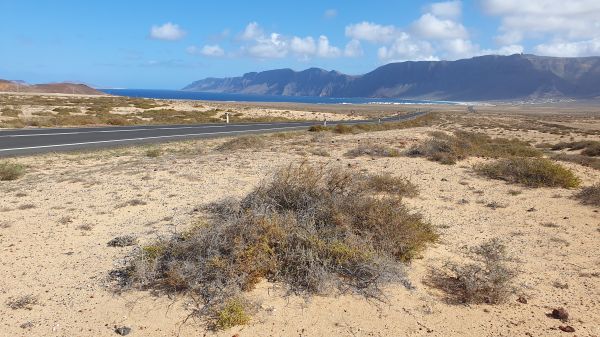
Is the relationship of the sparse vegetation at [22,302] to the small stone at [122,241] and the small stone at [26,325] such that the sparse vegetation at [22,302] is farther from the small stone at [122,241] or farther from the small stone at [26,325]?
the small stone at [122,241]

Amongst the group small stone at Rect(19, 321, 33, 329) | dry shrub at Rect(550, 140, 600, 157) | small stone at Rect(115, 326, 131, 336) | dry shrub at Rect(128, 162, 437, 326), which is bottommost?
dry shrub at Rect(550, 140, 600, 157)

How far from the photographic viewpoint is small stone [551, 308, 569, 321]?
15.7 feet

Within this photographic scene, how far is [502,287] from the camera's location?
5.12 metres

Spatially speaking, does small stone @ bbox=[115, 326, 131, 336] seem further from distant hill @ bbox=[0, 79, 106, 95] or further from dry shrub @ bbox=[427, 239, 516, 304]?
distant hill @ bbox=[0, 79, 106, 95]

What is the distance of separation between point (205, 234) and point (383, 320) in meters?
2.28

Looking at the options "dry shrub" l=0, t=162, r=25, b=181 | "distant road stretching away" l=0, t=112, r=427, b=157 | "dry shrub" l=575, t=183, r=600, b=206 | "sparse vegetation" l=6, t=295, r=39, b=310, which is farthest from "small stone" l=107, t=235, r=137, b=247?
"distant road stretching away" l=0, t=112, r=427, b=157

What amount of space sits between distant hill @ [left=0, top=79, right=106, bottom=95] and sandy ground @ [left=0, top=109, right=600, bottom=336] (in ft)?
365

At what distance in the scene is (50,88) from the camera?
390ft

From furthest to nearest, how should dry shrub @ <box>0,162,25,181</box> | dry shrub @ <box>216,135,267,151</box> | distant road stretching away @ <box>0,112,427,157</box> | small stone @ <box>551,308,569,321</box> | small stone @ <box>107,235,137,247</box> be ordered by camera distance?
dry shrub @ <box>216,135,267,151</box> < distant road stretching away @ <box>0,112,427,157</box> < dry shrub @ <box>0,162,25,181</box> < small stone @ <box>107,235,137,247</box> < small stone @ <box>551,308,569,321</box>

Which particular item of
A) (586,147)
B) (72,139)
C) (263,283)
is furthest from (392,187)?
(586,147)

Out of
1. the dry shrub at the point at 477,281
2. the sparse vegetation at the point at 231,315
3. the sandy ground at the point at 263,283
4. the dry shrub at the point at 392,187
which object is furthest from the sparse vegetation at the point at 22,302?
the dry shrub at the point at 392,187

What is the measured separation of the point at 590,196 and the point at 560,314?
609cm

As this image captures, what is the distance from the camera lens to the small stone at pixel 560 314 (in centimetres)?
479

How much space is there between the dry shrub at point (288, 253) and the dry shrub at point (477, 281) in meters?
0.52
